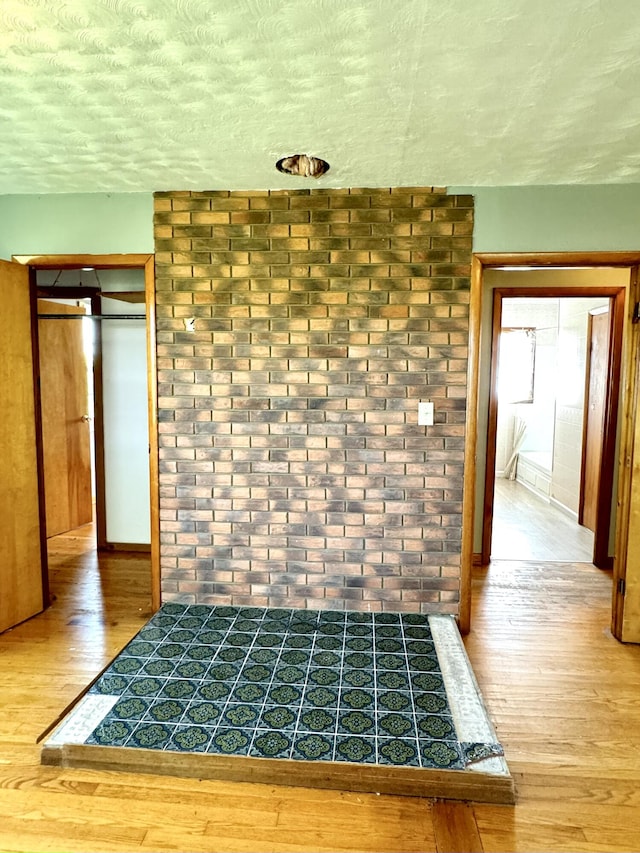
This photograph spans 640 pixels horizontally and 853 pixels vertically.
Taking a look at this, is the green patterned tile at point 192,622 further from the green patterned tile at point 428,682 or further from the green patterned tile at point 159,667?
the green patterned tile at point 428,682

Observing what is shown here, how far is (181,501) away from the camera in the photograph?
9.90 ft

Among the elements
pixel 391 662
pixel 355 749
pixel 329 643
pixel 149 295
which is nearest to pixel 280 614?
pixel 329 643

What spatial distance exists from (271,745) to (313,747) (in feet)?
0.49

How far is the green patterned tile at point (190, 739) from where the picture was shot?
1854 mm

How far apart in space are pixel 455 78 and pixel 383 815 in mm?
2356

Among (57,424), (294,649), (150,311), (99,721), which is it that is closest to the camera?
(99,721)

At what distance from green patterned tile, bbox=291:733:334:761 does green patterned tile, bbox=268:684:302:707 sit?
0.20 metres

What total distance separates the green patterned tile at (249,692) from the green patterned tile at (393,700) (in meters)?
0.48

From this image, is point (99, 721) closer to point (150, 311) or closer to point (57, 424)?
point (150, 311)

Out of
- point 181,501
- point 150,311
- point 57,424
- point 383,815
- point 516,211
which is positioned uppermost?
point 516,211

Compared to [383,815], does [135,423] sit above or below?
above

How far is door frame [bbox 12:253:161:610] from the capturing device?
2912 mm

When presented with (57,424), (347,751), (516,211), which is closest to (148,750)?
(347,751)

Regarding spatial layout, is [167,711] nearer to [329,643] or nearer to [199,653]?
[199,653]
